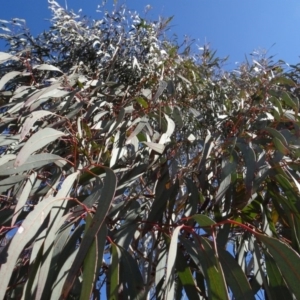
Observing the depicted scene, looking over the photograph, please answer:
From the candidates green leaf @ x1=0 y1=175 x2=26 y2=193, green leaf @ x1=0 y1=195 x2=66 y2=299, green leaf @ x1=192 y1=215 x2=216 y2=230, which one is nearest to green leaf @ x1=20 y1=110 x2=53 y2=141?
green leaf @ x1=0 y1=175 x2=26 y2=193

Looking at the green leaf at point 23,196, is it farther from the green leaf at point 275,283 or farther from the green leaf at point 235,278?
the green leaf at point 275,283

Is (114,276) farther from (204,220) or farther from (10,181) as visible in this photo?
(10,181)

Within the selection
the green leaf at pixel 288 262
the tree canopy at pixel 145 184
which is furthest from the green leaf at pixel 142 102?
the green leaf at pixel 288 262

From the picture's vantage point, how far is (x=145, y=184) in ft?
5.83

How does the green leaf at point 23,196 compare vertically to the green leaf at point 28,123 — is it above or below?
below

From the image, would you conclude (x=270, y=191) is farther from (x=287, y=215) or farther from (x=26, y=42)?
(x=26, y=42)

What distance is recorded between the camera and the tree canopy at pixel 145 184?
113 cm

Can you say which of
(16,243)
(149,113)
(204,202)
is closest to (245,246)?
(204,202)

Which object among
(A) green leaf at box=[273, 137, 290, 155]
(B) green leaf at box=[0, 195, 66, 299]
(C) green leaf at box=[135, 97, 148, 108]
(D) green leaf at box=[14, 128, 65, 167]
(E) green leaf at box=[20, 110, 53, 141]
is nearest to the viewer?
(B) green leaf at box=[0, 195, 66, 299]

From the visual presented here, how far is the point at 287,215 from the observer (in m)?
1.42

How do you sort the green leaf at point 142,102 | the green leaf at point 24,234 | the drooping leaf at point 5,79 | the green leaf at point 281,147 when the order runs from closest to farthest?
the green leaf at point 24,234, the green leaf at point 281,147, the drooping leaf at point 5,79, the green leaf at point 142,102

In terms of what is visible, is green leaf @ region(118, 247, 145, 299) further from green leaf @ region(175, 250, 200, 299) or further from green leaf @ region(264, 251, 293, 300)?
green leaf @ region(264, 251, 293, 300)

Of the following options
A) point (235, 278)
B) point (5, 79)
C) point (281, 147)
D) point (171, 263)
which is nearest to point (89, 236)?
point (171, 263)

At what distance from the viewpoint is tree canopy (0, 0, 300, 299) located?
1.13 m
